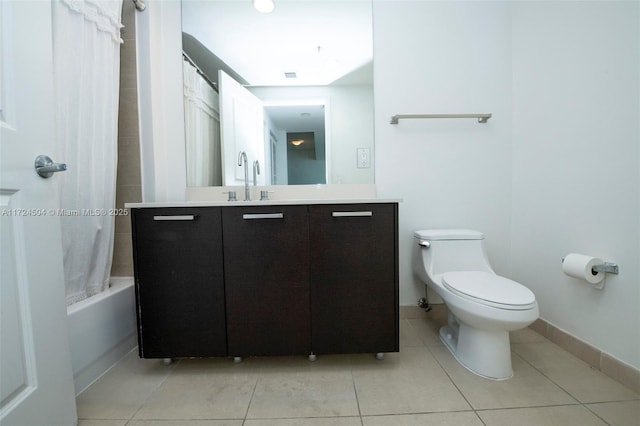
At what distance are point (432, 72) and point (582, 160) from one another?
938mm

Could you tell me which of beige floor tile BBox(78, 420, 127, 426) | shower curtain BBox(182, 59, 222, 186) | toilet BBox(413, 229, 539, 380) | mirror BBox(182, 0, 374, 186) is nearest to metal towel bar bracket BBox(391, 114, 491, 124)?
mirror BBox(182, 0, 374, 186)

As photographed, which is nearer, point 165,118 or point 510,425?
point 510,425

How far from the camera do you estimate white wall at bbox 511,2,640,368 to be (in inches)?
43.1

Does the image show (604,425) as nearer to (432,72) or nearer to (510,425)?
(510,425)

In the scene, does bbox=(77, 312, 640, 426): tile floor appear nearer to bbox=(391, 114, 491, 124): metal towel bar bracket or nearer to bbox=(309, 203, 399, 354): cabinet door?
bbox=(309, 203, 399, 354): cabinet door

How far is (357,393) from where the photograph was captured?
1.11m

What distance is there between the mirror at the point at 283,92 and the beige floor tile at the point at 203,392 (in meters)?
1.05

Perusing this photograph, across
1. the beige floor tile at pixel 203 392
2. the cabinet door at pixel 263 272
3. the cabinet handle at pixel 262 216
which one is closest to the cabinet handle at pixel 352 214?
the cabinet door at pixel 263 272

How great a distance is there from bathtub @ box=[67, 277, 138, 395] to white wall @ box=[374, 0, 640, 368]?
1609 mm

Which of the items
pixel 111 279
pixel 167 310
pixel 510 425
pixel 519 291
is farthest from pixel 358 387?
pixel 111 279

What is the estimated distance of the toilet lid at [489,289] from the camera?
107 cm

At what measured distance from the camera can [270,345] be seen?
3.93 ft

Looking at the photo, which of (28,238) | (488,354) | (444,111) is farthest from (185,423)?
(444,111)

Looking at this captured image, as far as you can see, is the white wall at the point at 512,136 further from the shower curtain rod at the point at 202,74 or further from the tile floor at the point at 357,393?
the shower curtain rod at the point at 202,74
